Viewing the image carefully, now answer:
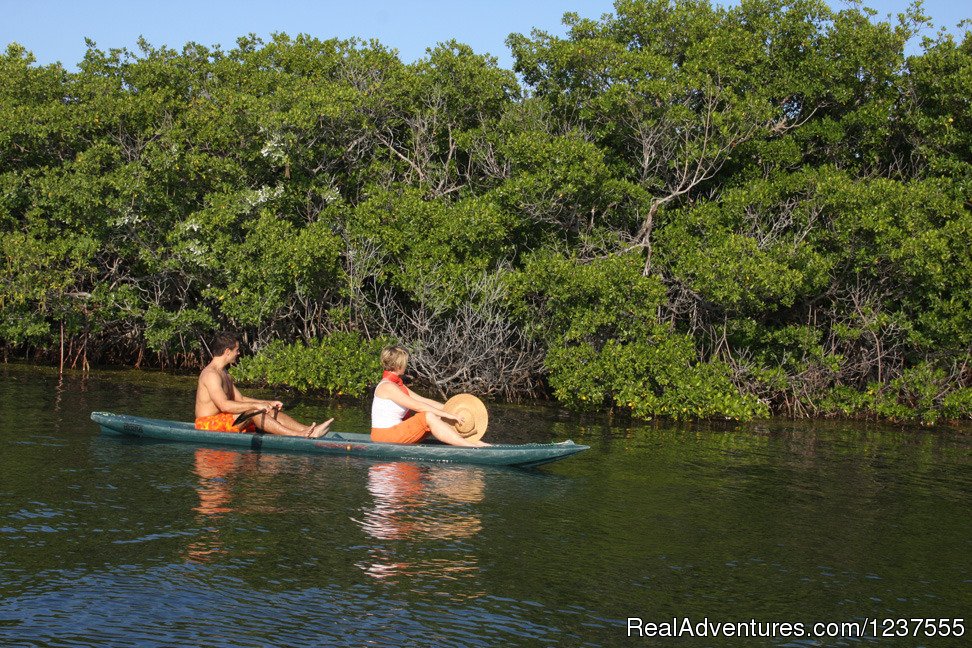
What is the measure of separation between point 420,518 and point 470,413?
281 centimetres

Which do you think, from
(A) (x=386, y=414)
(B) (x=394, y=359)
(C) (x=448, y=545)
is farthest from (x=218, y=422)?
(C) (x=448, y=545)

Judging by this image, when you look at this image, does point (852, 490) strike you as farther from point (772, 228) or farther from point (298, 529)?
point (772, 228)

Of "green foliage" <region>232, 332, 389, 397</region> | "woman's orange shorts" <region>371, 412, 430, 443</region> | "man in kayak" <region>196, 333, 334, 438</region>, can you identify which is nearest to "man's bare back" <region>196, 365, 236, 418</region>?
"man in kayak" <region>196, 333, 334, 438</region>

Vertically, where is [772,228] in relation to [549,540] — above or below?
above

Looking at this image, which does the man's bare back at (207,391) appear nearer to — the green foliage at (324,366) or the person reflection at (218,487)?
the person reflection at (218,487)

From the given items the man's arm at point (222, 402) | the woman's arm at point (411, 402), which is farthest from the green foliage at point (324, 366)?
the woman's arm at point (411, 402)

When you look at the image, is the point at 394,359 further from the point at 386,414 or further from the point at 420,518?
the point at 420,518

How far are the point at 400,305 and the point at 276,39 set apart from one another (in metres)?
5.93

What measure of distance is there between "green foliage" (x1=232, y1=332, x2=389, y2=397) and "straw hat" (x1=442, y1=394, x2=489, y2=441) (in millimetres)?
6469

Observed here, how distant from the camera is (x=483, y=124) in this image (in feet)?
62.1

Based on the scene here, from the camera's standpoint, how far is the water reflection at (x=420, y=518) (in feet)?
24.5

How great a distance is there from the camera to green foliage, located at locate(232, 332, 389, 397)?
1794 cm

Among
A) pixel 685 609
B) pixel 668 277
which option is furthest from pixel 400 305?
pixel 685 609

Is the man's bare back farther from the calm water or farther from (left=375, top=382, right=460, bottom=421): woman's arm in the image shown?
(left=375, top=382, right=460, bottom=421): woman's arm
